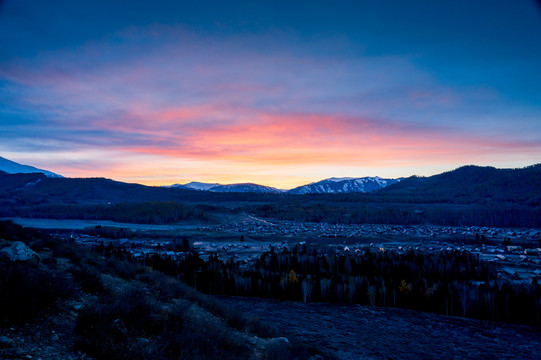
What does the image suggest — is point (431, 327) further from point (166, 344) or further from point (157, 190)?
point (157, 190)

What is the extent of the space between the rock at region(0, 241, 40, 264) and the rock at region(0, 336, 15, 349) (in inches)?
178

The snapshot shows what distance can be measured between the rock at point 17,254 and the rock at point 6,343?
14.8ft

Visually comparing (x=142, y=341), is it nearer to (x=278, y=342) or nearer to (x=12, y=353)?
(x=12, y=353)

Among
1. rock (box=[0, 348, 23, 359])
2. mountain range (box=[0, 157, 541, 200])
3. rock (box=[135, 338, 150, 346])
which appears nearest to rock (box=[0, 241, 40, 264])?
rock (box=[0, 348, 23, 359])

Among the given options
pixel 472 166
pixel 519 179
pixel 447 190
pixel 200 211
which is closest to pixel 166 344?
pixel 200 211

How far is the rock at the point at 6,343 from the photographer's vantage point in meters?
5.65

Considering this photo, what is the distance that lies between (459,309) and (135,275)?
559 inches

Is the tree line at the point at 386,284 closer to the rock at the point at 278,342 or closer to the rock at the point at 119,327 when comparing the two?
the rock at the point at 278,342

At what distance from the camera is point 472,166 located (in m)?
148

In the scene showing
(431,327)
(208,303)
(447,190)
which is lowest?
(431,327)

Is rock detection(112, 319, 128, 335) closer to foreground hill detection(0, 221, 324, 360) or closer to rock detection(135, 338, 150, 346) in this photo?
foreground hill detection(0, 221, 324, 360)

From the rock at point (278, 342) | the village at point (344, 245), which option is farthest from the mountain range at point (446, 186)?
the rock at point (278, 342)

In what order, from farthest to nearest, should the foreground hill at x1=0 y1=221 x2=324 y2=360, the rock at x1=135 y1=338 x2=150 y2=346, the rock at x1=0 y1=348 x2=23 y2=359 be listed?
1. the rock at x1=135 y1=338 x2=150 y2=346
2. the foreground hill at x1=0 y1=221 x2=324 y2=360
3. the rock at x1=0 y1=348 x2=23 y2=359

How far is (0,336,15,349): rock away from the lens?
5.65 m
